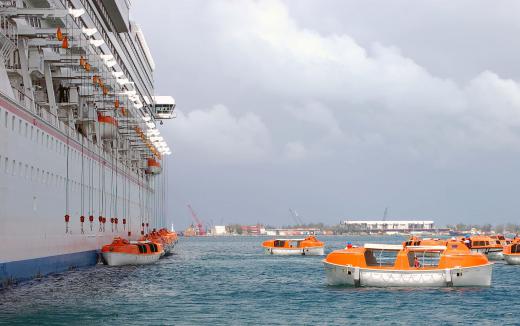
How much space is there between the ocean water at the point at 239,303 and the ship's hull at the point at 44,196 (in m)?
1.60

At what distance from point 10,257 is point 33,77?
2132cm

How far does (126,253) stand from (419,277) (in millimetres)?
32597

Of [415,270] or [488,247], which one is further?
[488,247]

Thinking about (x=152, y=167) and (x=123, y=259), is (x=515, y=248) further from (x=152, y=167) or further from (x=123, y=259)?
(x=152, y=167)

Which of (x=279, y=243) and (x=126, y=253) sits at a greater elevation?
(x=126, y=253)

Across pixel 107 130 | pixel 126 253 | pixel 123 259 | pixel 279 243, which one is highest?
pixel 107 130

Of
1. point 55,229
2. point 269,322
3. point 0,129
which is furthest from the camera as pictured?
point 55,229

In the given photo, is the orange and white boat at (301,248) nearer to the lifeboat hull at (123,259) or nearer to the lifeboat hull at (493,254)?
the lifeboat hull at (493,254)

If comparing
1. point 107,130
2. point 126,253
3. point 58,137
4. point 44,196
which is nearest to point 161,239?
point 107,130

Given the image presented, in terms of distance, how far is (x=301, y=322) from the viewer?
111 feet

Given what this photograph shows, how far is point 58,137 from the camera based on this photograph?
2242 inches

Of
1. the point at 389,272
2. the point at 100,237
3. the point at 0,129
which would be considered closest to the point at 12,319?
→ the point at 0,129

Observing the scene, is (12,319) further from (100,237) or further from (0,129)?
(100,237)

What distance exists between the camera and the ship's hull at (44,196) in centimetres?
4325
